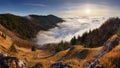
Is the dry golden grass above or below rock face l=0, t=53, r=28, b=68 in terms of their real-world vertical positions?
above

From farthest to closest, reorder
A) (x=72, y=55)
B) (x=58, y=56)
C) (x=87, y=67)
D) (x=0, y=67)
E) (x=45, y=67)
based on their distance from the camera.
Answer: (x=58, y=56) < (x=72, y=55) < (x=45, y=67) < (x=0, y=67) < (x=87, y=67)

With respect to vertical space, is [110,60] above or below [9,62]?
above

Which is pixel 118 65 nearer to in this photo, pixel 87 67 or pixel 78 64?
pixel 87 67

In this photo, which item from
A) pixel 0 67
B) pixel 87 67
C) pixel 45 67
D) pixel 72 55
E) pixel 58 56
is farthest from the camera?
pixel 58 56

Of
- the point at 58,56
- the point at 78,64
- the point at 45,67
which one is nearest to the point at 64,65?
the point at 78,64

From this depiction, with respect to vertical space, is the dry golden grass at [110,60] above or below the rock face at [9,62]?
above

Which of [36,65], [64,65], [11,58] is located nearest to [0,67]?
[11,58]

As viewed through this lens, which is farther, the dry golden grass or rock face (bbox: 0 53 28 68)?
rock face (bbox: 0 53 28 68)

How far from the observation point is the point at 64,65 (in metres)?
125

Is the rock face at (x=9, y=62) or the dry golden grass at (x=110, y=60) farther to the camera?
the rock face at (x=9, y=62)

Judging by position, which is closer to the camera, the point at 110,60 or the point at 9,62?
the point at 110,60

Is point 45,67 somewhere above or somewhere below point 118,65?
below

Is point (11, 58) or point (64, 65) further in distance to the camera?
point (11, 58)

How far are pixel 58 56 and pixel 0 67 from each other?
44.7 metres
